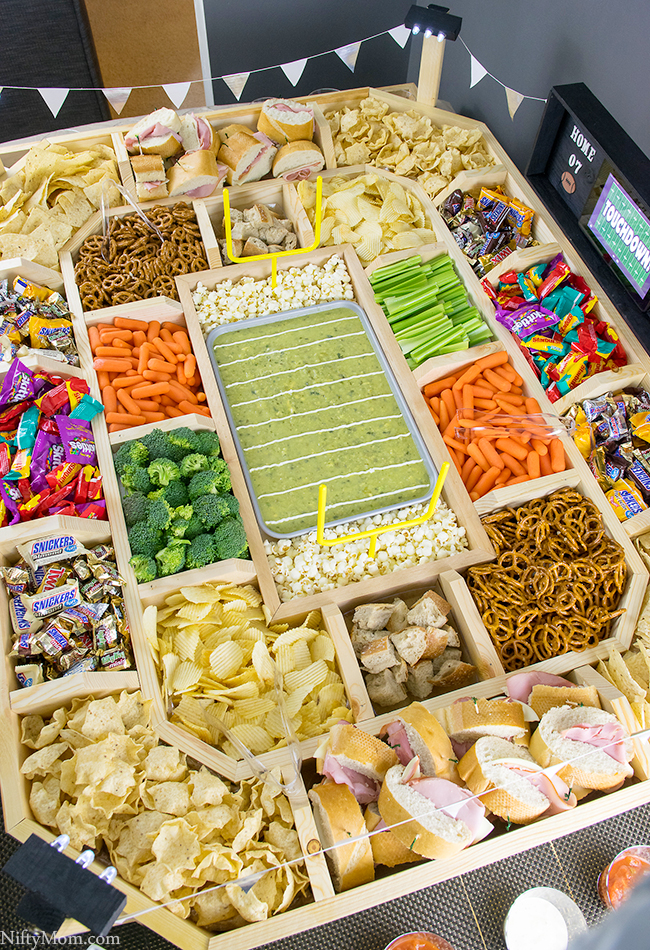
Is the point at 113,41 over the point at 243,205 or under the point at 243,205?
over

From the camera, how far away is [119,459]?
2.77m

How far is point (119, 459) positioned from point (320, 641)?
1071mm

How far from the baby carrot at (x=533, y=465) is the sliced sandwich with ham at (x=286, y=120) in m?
2.12

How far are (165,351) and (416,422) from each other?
46.4 inches

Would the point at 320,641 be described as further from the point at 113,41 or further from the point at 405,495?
the point at 113,41

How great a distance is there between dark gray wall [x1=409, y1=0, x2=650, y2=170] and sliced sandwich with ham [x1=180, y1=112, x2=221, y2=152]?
1.75 metres

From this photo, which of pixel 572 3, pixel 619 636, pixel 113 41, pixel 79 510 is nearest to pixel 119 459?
pixel 79 510

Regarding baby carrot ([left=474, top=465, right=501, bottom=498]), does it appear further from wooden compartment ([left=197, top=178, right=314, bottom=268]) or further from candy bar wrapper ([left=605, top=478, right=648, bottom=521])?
wooden compartment ([left=197, top=178, right=314, bottom=268])

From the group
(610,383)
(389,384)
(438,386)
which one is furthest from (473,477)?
(610,383)

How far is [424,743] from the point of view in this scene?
6.60 feet

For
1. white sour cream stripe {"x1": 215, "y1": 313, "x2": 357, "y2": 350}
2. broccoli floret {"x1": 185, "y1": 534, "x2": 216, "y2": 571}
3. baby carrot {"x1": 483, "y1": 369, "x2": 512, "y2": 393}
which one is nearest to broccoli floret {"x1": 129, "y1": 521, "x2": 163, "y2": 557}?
broccoli floret {"x1": 185, "y1": 534, "x2": 216, "y2": 571}

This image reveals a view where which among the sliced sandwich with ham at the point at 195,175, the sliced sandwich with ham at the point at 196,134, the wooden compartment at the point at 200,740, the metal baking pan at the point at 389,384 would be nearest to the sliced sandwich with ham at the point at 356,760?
the wooden compartment at the point at 200,740

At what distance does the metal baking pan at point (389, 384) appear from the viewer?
9.27 ft

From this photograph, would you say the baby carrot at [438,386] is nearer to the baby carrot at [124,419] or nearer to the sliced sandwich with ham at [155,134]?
the baby carrot at [124,419]
